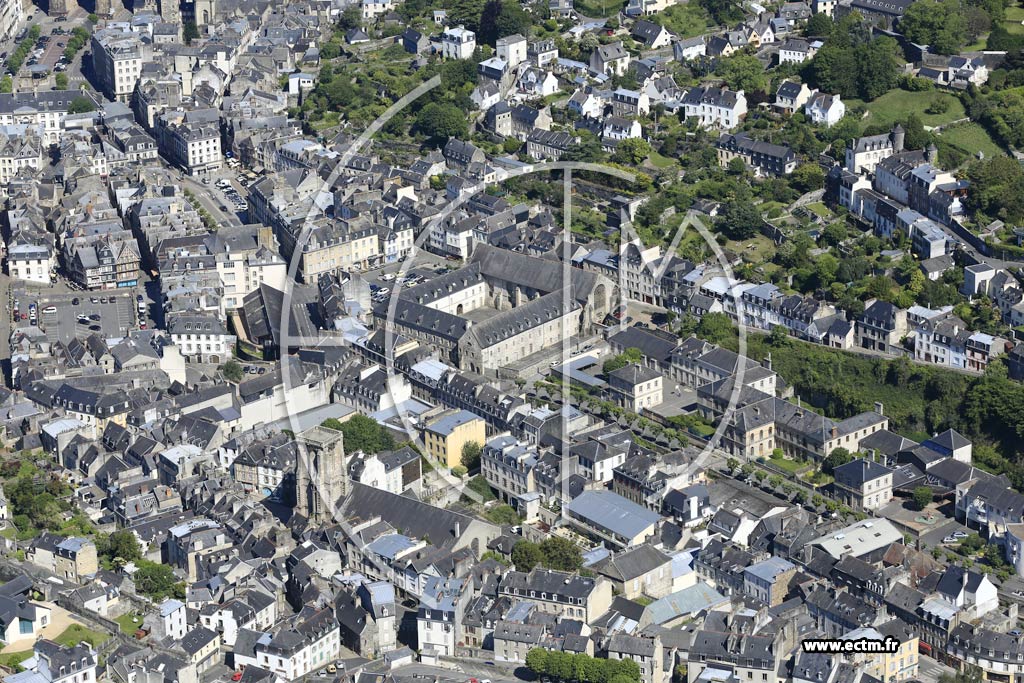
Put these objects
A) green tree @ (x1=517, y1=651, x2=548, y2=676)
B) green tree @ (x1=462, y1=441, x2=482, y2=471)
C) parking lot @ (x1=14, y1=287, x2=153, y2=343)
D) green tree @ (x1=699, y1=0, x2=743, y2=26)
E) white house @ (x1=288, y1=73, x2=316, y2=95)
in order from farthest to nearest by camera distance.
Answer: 1. green tree @ (x1=699, y1=0, x2=743, y2=26)
2. white house @ (x1=288, y1=73, x2=316, y2=95)
3. parking lot @ (x1=14, y1=287, x2=153, y2=343)
4. green tree @ (x1=462, y1=441, x2=482, y2=471)
5. green tree @ (x1=517, y1=651, x2=548, y2=676)

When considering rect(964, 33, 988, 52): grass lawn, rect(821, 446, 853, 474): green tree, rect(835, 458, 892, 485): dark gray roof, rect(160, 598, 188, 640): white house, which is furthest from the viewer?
rect(964, 33, 988, 52): grass lawn

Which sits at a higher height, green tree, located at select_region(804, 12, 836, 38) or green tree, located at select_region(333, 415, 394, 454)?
green tree, located at select_region(804, 12, 836, 38)

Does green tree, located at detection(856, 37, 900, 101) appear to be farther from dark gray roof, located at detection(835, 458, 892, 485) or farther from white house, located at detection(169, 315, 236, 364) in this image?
white house, located at detection(169, 315, 236, 364)

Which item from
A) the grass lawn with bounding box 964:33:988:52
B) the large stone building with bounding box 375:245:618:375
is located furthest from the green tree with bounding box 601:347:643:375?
the grass lawn with bounding box 964:33:988:52

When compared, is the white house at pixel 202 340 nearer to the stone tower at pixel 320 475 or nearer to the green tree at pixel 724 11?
the stone tower at pixel 320 475

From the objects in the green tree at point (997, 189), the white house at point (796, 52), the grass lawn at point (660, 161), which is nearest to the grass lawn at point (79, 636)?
the grass lawn at point (660, 161)

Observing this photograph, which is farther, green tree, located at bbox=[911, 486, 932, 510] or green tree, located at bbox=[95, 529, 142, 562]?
green tree, located at bbox=[911, 486, 932, 510]
